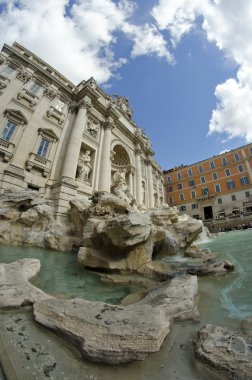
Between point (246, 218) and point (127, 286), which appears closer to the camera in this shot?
point (127, 286)

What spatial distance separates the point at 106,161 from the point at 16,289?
15239mm

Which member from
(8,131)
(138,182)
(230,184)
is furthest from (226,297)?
(230,184)

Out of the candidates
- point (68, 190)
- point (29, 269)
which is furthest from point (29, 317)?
point (68, 190)

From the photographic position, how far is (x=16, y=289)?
9.27 ft

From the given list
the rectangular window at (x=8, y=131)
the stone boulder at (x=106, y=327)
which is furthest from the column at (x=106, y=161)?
the stone boulder at (x=106, y=327)

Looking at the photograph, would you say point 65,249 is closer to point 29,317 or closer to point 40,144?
Answer: point 29,317

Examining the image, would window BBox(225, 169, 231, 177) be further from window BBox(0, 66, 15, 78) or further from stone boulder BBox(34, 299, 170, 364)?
stone boulder BBox(34, 299, 170, 364)

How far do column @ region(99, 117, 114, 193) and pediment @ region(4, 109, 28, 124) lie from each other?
691cm

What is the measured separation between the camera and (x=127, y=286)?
4.19 metres

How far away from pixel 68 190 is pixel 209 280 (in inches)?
405

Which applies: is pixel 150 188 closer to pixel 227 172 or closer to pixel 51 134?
pixel 51 134

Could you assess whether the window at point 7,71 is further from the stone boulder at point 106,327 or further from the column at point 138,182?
the stone boulder at point 106,327

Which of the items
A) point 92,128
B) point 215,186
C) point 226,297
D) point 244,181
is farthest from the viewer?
point 215,186

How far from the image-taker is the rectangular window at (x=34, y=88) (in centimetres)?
1558
